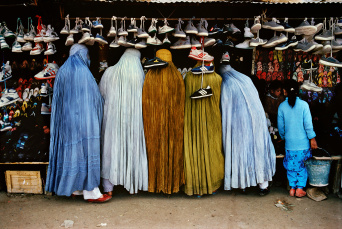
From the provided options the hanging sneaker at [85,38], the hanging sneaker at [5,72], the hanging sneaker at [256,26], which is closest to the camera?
the hanging sneaker at [85,38]

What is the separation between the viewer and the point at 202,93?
411cm

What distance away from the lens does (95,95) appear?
4.12 m

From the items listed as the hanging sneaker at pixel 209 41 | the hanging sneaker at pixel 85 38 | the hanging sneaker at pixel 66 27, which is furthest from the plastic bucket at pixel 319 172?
the hanging sneaker at pixel 66 27

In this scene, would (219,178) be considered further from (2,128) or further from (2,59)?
(2,59)

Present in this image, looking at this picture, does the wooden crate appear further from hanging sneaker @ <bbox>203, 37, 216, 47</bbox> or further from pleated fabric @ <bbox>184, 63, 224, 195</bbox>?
hanging sneaker @ <bbox>203, 37, 216, 47</bbox>

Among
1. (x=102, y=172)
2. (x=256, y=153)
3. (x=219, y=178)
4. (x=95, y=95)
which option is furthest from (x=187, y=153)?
(x=95, y=95)

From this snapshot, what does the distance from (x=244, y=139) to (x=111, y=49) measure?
261 centimetres

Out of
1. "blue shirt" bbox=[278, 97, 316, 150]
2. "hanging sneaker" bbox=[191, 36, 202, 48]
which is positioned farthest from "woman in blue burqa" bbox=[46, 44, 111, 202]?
"blue shirt" bbox=[278, 97, 316, 150]

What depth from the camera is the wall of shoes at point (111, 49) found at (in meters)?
4.33

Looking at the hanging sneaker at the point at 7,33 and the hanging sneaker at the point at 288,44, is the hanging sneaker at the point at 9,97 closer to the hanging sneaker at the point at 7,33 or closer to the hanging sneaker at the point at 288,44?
the hanging sneaker at the point at 7,33

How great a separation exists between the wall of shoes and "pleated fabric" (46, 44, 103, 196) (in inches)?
18.3

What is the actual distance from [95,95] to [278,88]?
120 inches

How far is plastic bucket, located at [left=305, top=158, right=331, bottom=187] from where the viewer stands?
432cm

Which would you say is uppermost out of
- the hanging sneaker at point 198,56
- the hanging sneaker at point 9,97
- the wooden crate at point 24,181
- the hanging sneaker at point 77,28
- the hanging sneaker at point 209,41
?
the hanging sneaker at point 77,28
